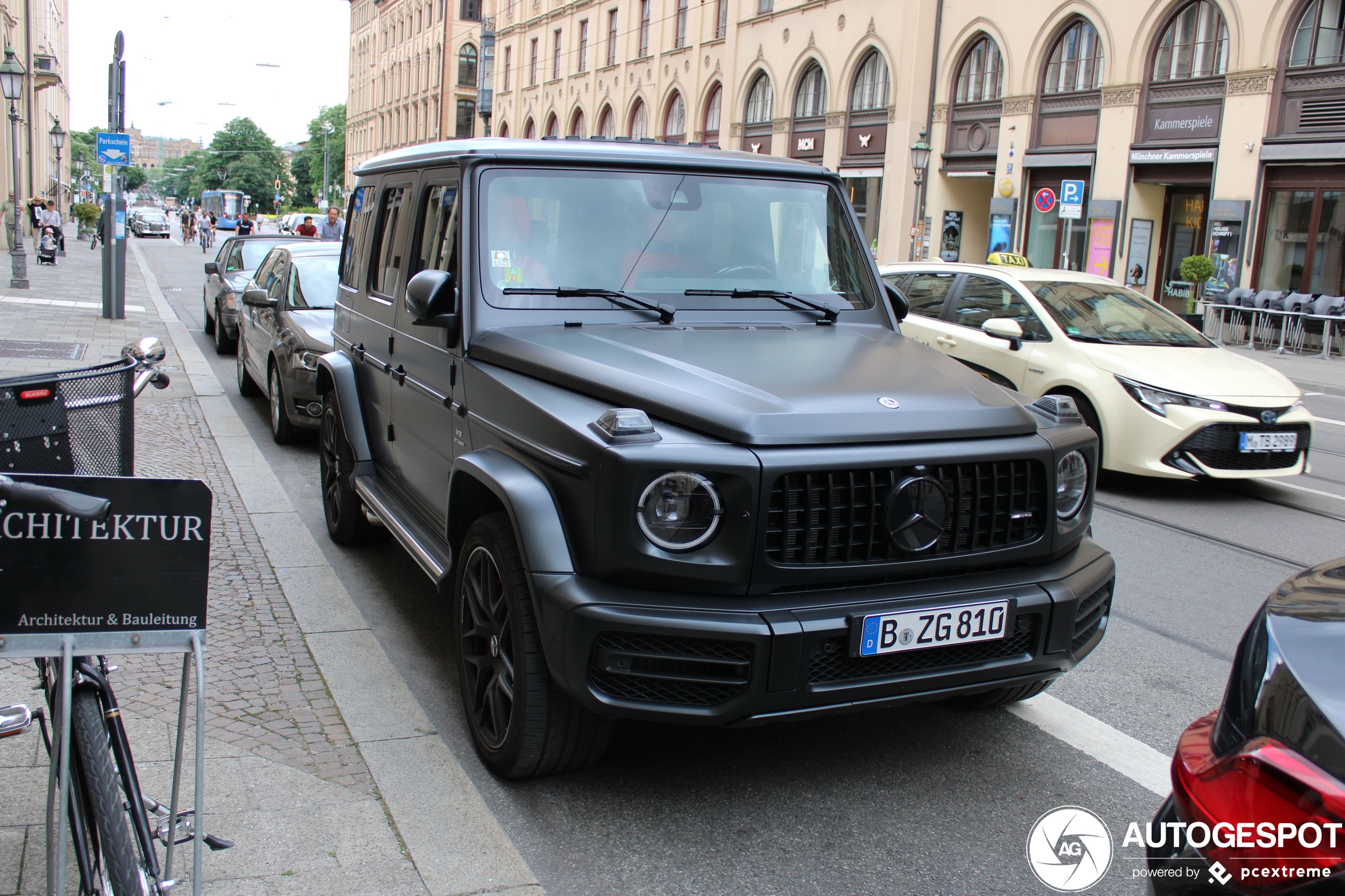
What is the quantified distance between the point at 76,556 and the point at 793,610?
168 centimetres

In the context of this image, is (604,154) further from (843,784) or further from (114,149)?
(114,149)

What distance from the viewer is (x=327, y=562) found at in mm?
5816

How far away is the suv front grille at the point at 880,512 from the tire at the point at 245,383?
8957 millimetres

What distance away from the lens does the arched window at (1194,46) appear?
23.6 metres

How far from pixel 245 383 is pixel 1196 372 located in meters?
8.32

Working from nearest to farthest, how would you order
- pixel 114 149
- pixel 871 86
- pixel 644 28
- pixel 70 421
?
pixel 70 421 < pixel 114 149 < pixel 871 86 < pixel 644 28

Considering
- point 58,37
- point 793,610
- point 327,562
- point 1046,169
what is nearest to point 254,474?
point 327,562

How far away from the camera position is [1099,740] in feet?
13.0

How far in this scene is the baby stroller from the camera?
3059 cm

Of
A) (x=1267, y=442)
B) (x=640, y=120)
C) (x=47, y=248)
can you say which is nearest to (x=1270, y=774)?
(x=1267, y=442)

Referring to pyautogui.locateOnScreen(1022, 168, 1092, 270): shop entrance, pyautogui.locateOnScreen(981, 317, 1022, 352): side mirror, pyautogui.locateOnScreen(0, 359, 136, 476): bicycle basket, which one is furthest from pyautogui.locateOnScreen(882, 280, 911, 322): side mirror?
pyautogui.locateOnScreen(1022, 168, 1092, 270): shop entrance

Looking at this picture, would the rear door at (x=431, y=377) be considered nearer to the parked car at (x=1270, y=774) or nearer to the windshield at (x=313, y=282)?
the parked car at (x=1270, y=774)

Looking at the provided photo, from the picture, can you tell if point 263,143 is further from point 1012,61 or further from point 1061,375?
point 1061,375

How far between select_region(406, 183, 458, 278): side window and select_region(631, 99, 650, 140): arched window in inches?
1661
